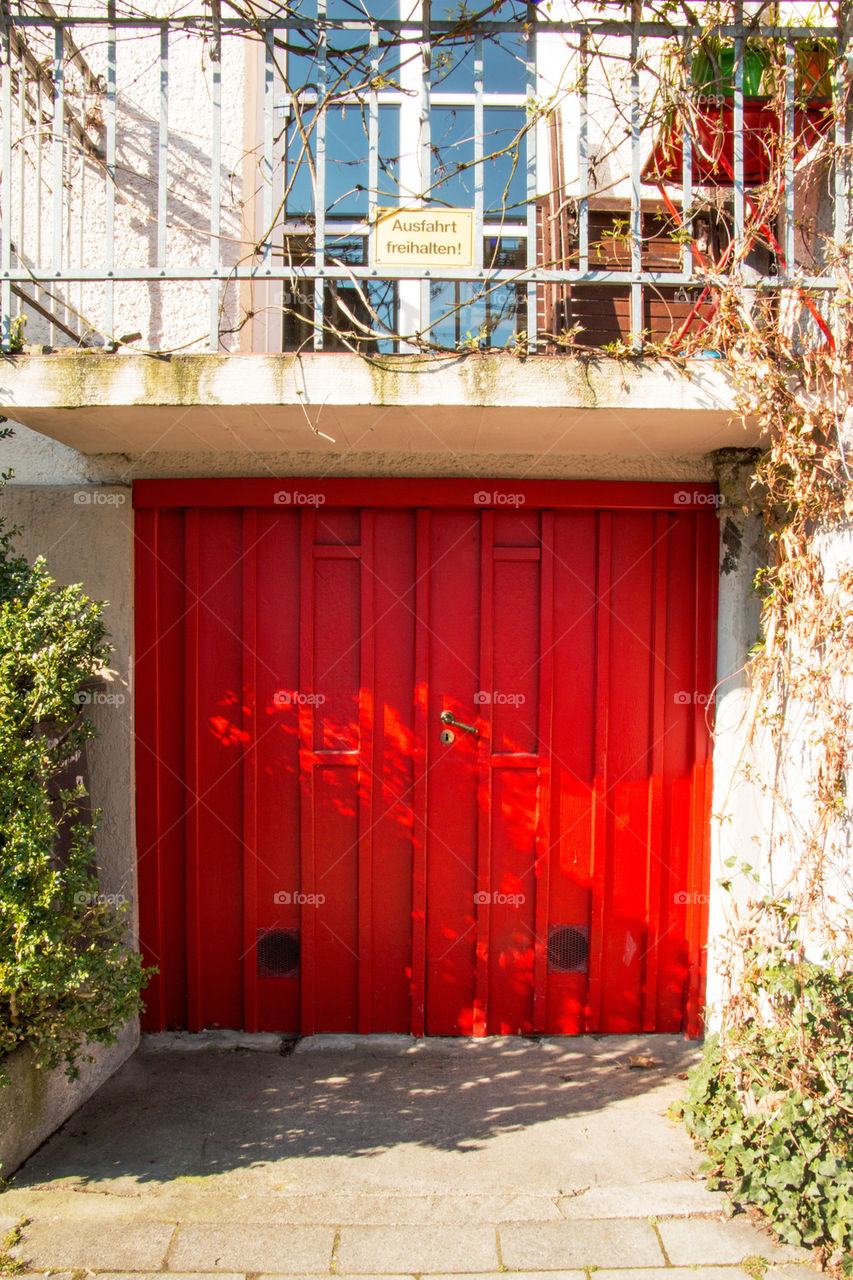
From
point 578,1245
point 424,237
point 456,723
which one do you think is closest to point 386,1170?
point 578,1245

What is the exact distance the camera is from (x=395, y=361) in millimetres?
3326

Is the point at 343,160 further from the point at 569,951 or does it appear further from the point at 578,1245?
the point at 578,1245

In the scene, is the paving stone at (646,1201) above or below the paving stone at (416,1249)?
above

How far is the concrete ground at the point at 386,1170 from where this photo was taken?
2.98m

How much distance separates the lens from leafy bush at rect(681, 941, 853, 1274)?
2994 mm

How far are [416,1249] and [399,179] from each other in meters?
4.68

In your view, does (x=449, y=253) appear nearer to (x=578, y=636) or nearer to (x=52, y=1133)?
(x=578, y=636)

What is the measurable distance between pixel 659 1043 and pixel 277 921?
2031mm

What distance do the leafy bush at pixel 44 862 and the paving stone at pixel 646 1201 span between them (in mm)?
1930

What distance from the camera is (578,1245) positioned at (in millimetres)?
3027

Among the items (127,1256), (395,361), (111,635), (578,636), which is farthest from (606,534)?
(127,1256)

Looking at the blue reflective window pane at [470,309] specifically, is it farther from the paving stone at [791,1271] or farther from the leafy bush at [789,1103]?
the paving stone at [791,1271]

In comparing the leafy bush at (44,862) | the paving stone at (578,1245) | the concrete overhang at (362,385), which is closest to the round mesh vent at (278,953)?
the leafy bush at (44,862)

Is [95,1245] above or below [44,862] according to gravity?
below
